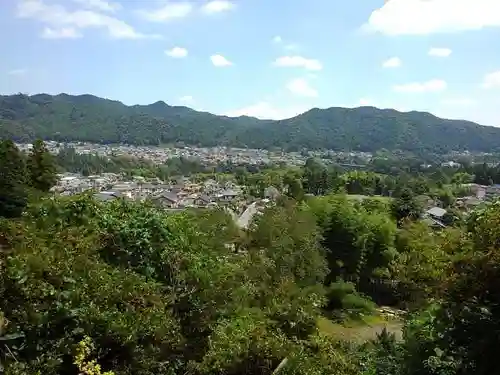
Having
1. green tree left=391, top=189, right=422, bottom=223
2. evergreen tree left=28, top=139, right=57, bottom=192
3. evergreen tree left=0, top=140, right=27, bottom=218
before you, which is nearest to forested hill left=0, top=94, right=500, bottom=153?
green tree left=391, top=189, right=422, bottom=223

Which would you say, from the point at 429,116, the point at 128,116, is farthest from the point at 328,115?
the point at 128,116

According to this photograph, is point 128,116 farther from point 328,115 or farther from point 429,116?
point 429,116

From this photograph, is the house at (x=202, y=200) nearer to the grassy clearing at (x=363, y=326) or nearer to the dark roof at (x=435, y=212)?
the dark roof at (x=435, y=212)

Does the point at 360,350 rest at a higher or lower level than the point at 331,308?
higher

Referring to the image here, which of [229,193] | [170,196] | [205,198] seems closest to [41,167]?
[205,198]

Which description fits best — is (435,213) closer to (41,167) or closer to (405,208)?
(405,208)

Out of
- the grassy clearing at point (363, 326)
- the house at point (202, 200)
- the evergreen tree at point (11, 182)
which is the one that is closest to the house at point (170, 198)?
the house at point (202, 200)
